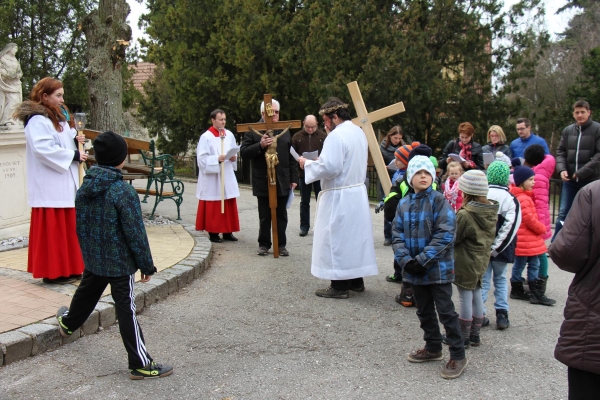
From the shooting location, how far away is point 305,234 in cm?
938

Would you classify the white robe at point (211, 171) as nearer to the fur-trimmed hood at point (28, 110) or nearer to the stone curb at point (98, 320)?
the stone curb at point (98, 320)

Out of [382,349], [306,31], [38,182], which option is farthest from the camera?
[306,31]

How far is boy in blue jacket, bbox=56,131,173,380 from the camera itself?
396 centimetres

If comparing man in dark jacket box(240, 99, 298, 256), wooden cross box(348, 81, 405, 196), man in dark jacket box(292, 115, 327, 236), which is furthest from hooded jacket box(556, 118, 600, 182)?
man in dark jacket box(240, 99, 298, 256)

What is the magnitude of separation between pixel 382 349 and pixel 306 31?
1180 centimetres

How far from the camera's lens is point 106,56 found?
9383 millimetres

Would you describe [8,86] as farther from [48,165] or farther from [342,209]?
[342,209]

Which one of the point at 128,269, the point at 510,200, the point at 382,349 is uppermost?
the point at 510,200

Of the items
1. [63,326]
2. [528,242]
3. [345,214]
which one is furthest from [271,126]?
[63,326]

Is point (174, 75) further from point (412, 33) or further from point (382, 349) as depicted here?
point (382, 349)

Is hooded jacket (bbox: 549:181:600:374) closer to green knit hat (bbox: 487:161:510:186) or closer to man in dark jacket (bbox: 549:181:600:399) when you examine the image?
man in dark jacket (bbox: 549:181:600:399)

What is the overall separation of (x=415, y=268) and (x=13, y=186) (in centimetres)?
583

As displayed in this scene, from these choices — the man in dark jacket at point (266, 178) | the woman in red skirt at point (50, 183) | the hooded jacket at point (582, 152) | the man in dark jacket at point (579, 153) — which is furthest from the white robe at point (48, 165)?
the hooded jacket at point (582, 152)

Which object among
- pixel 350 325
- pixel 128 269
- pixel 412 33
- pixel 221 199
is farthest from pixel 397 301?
pixel 412 33
